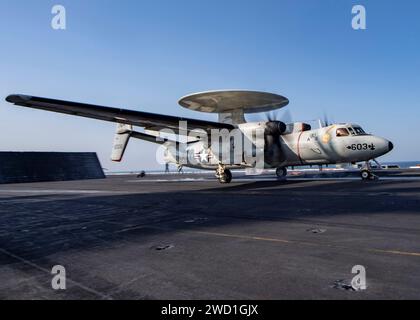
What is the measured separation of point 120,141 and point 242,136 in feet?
48.0

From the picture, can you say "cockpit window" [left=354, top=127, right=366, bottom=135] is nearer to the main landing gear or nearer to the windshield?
the windshield

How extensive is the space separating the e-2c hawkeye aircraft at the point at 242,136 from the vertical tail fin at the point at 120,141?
527 centimetres

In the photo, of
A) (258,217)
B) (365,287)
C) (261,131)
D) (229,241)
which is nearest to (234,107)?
(261,131)

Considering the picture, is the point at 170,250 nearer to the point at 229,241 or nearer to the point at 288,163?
the point at 229,241

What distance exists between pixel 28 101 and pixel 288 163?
58.1 ft

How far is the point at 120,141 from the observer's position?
30.8 m

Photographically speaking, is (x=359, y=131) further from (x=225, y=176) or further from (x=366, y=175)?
(x=225, y=176)

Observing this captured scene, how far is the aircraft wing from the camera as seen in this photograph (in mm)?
14477

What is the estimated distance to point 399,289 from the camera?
3330 mm

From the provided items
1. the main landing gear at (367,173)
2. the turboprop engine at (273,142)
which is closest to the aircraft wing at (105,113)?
the turboprop engine at (273,142)

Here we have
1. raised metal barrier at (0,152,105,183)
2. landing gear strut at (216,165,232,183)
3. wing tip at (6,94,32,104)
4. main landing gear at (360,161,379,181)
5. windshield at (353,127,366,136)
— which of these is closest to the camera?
wing tip at (6,94,32,104)

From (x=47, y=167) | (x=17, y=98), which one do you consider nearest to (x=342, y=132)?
(x=17, y=98)
